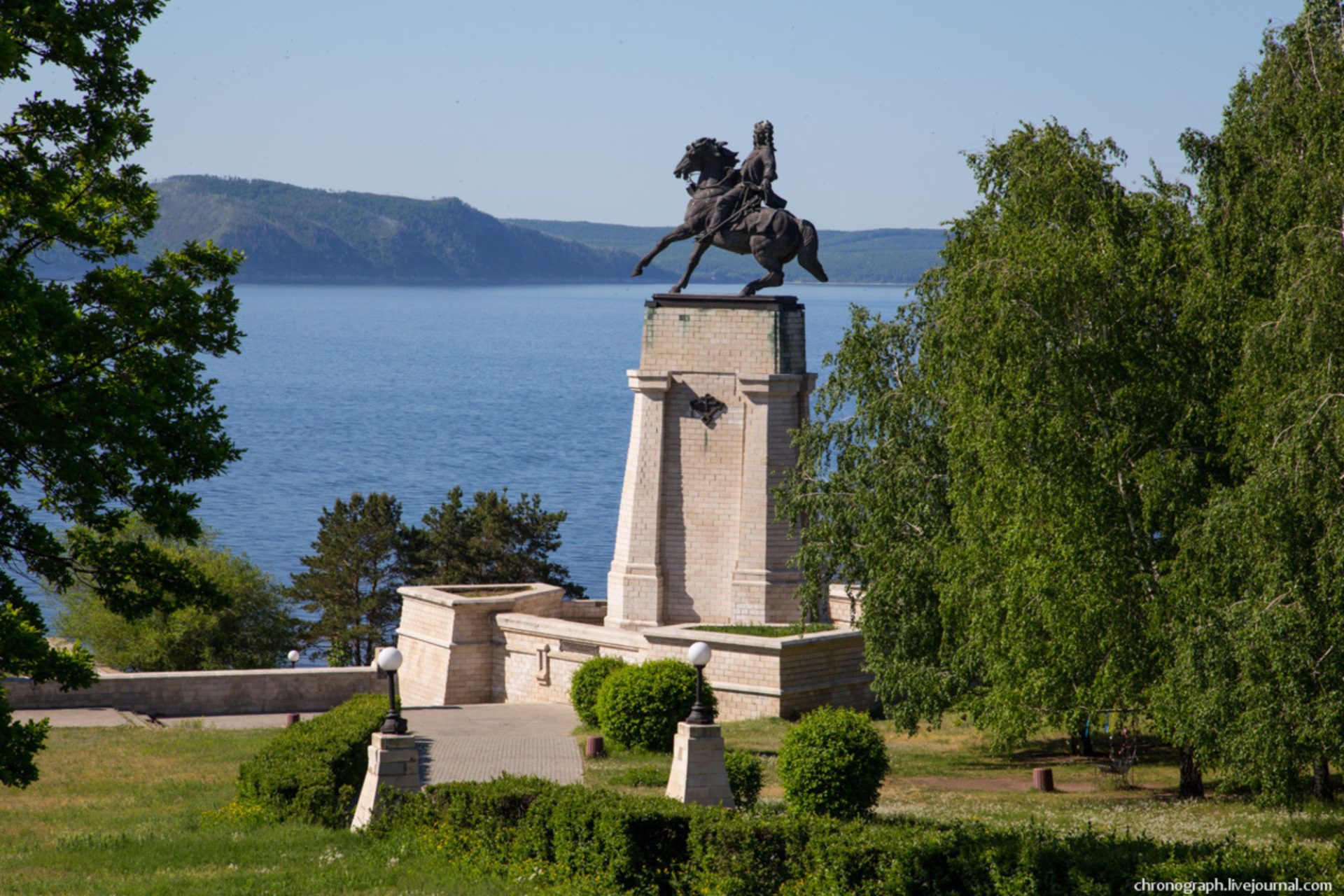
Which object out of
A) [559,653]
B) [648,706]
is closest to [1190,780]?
[648,706]

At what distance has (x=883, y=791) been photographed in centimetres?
1856

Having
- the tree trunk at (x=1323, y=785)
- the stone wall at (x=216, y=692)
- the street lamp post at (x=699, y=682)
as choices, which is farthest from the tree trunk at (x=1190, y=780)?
the stone wall at (x=216, y=692)

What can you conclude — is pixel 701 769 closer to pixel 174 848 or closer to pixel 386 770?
pixel 386 770

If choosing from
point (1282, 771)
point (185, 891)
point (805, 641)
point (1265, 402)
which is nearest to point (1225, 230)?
point (1265, 402)

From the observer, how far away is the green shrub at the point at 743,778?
52.4 ft

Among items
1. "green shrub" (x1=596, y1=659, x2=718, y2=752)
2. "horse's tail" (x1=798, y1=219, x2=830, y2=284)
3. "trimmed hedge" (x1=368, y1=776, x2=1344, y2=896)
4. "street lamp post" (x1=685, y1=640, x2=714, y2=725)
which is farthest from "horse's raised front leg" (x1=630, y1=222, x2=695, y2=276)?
"trimmed hedge" (x1=368, y1=776, x2=1344, y2=896)

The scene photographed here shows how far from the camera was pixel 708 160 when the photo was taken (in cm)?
2720

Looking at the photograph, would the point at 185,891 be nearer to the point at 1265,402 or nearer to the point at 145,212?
the point at 145,212

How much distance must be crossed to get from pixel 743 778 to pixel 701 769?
1.05m

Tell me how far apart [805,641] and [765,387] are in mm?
5280

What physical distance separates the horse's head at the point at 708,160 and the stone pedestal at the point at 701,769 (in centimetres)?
1508

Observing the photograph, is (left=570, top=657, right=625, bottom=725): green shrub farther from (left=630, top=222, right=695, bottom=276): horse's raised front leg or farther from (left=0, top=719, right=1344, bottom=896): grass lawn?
(left=630, top=222, right=695, bottom=276): horse's raised front leg

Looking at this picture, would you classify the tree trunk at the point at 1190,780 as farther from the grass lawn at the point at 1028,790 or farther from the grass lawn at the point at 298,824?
the grass lawn at the point at 298,824

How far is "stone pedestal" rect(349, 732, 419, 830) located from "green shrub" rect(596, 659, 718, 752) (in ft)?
20.3
